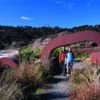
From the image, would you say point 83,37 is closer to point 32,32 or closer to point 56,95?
point 56,95

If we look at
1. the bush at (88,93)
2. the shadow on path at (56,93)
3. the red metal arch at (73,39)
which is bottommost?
the shadow on path at (56,93)

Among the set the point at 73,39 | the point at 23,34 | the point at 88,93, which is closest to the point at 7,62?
the point at 73,39

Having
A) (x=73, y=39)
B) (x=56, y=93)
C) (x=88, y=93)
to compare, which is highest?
(x=73, y=39)

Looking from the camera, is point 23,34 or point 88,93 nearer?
point 88,93

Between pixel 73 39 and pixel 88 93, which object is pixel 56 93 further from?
pixel 73 39

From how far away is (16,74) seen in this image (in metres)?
19.6

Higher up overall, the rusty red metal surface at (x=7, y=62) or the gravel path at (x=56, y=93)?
the rusty red metal surface at (x=7, y=62)

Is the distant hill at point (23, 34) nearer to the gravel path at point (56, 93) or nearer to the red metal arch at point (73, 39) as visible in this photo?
the red metal arch at point (73, 39)

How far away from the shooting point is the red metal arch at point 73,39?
24.0 metres

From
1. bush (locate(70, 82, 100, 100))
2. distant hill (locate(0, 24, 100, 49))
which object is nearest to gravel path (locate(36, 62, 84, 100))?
bush (locate(70, 82, 100, 100))

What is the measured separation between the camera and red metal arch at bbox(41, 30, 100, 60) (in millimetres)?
24013

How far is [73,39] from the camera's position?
26.0 meters

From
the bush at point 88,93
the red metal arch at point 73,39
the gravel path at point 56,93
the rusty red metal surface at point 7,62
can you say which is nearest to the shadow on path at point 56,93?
the gravel path at point 56,93

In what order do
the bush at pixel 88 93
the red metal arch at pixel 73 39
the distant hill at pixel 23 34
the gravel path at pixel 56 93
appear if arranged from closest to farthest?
the bush at pixel 88 93 → the gravel path at pixel 56 93 → the red metal arch at pixel 73 39 → the distant hill at pixel 23 34
